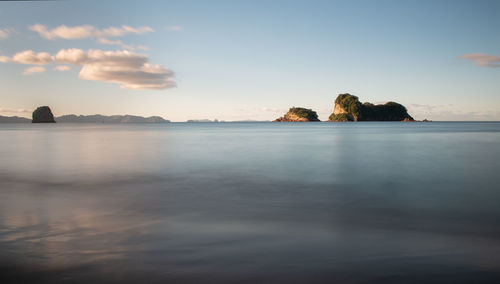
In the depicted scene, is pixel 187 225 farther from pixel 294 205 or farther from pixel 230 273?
pixel 294 205

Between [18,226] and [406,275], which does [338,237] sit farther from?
[18,226]

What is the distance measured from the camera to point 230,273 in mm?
4242

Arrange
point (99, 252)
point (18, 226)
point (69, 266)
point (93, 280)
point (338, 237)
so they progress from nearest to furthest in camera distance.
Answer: point (93, 280) < point (69, 266) < point (99, 252) < point (338, 237) < point (18, 226)

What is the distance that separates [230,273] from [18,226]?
512 centimetres

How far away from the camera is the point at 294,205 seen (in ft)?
27.1

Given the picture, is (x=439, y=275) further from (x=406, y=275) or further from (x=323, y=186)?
(x=323, y=186)

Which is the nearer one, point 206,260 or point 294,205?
point 206,260

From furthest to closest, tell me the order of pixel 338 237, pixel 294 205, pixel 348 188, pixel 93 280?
pixel 348 188 < pixel 294 205 < pixel 338 237 < pixel 93 280

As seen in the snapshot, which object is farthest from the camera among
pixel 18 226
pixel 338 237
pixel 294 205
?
pixel 294 205

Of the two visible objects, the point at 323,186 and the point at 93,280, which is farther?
the point at 323,186

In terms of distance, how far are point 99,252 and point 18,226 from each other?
2820 mm

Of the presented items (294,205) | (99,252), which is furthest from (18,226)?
(294,205)

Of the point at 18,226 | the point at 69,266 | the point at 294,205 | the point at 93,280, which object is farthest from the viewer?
the point at 294,205

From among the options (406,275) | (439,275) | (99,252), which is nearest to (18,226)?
(99,252)
